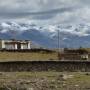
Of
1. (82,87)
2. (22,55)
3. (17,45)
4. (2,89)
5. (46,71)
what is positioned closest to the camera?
(2,89)

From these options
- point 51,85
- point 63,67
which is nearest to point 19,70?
point 63,67

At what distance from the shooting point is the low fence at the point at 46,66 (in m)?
55.3

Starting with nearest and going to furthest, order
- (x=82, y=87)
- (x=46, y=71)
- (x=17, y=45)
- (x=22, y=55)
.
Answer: (x=82, y=87) < (x=46, y=71) < (x=22, y=55) < (x=17, y=45)

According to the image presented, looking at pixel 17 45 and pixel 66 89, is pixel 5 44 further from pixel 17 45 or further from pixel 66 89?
pixel 66 89

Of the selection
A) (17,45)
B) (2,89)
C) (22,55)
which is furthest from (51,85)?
(17,45)

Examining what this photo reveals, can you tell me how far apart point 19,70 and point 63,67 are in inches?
203

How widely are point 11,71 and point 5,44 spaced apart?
88.1 metres

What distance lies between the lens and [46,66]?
55.9 metres

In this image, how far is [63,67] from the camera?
182ft

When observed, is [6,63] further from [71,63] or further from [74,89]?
[74,89]

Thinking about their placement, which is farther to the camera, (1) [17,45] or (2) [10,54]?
(1) [17,45]

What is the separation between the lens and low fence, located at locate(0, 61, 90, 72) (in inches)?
2176

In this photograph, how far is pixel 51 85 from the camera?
1428 inches

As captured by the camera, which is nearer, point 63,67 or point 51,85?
point 51,85
